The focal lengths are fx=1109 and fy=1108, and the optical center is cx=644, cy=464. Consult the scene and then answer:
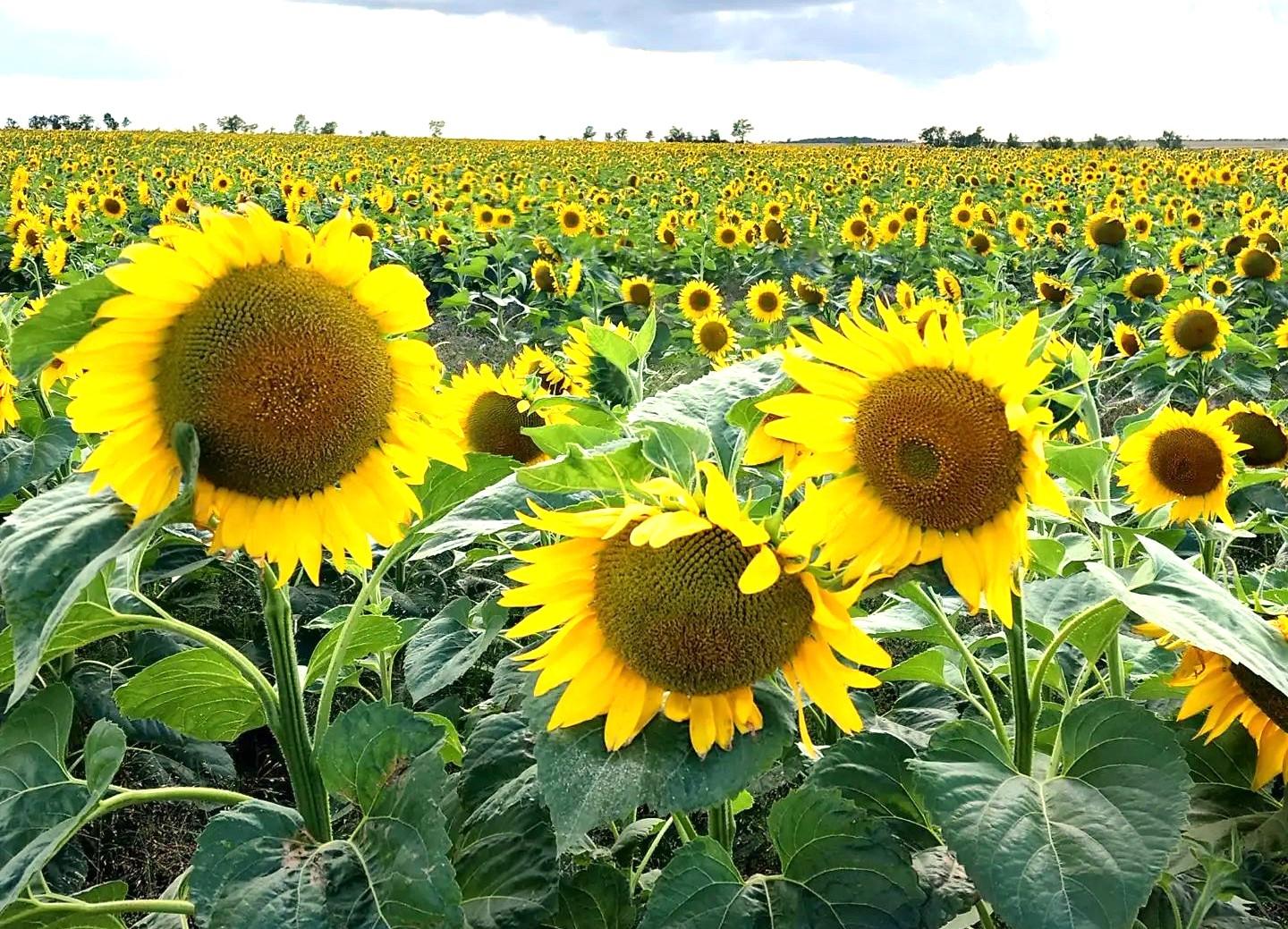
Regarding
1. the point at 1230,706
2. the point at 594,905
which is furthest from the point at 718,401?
the point at 1230,706

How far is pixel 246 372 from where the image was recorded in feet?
3.81

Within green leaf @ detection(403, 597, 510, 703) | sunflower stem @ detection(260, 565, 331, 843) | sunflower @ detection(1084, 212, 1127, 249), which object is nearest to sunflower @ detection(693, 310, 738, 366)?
sunflower @ detection(1084, 212, 1127, 249)

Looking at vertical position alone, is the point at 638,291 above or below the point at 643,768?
below

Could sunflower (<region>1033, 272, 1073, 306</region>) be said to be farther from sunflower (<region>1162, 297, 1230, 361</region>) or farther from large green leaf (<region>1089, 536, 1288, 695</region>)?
large green leaf (<region>1089, 536, 1288, 695</region>)

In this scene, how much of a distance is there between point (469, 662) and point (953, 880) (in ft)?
2.69

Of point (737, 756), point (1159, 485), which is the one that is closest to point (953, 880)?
point (737, 756)

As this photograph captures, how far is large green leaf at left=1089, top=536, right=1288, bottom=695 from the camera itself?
114 centimetres

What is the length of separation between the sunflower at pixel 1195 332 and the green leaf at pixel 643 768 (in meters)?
5.25

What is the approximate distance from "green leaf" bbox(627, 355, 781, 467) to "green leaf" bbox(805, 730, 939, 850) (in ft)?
1.46

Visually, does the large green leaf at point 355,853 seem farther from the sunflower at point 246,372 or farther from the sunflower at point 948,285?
the sunflower at point 948,285

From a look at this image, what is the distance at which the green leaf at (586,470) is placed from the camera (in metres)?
1.26

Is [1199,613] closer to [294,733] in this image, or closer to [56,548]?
[294,733]

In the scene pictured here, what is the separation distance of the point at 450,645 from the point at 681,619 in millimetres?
916

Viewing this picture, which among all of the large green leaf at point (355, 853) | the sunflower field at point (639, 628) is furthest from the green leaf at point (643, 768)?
the large green leaf at point (355, 853)
